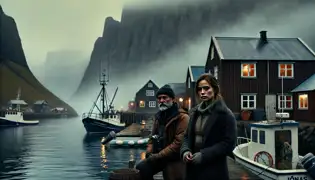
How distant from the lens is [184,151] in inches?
165

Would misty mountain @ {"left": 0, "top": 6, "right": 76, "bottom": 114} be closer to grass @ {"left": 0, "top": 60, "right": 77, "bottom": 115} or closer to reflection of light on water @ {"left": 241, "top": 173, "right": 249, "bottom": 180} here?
grass @ {"left": 0, "top": 60, "right": 77, "bottom": 115}

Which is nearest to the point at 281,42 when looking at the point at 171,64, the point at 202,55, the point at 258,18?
the point at 258,18

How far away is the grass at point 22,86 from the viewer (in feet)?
393

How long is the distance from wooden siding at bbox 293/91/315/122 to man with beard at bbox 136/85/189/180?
25.7m

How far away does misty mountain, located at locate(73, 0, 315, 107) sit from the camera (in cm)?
7707

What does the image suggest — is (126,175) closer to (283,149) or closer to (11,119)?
(283,149)

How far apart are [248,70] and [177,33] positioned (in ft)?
247

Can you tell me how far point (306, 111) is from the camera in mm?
29359

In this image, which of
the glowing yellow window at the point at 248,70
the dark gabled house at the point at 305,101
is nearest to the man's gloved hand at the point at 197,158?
the dark gabled house at the point at 305,101

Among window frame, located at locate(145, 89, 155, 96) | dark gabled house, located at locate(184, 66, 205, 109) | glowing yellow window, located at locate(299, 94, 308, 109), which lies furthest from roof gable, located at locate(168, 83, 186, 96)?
glowing yellow window, located at locate(299, 94, 308, 109)

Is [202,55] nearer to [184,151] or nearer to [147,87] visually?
[147,87]

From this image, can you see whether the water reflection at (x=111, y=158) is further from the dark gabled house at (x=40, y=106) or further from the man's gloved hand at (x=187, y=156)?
the dark gabled house at (x=40, y=106)

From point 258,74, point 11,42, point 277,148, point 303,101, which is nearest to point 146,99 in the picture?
point 258,74

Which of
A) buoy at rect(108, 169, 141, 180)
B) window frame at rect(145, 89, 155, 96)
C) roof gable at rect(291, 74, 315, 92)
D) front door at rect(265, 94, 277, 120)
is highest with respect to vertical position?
window frame at rect(145, 89, 155, 96)
